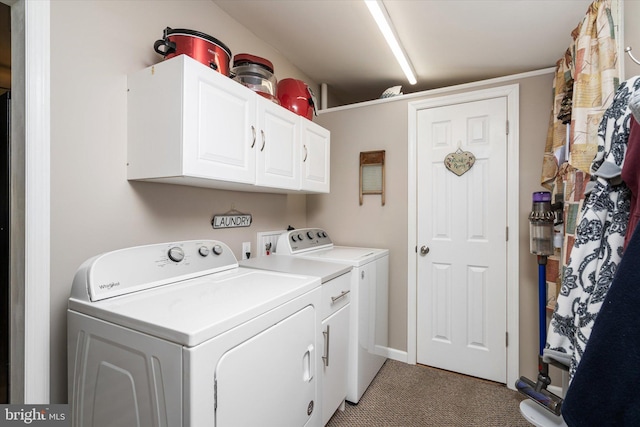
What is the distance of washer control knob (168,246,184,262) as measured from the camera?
1419 mm

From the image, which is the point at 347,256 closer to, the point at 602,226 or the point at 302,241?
the point at 302,241

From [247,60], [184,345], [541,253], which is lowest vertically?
[184,345]

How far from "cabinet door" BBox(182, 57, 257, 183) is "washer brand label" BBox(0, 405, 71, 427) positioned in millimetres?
1079

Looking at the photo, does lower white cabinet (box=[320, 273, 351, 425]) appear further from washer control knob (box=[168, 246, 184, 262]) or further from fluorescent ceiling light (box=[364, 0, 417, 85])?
fluorescent ceiling light (box=[364, 0, 417, 85])

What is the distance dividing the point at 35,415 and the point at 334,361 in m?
1.35

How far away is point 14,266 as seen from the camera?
1.19 meters

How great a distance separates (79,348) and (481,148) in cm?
272

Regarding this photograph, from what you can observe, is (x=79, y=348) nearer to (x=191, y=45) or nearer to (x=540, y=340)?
(x=191, y=45)

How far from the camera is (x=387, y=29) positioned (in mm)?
1880

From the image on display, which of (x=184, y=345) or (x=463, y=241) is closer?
(x=184, y=345)

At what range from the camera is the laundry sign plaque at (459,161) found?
2381 millimetres

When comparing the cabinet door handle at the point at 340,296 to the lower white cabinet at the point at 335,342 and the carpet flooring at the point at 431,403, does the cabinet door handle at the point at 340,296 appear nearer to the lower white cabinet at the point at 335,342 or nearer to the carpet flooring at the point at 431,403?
the lower white cabinet at the point at 335,342

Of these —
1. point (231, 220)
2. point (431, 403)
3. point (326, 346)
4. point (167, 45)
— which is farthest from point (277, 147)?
point (431, 403)

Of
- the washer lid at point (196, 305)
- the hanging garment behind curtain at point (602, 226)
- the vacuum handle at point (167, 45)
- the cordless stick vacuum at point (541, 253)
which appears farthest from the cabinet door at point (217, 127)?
the cordless stick vacuum at point (541, 253)
